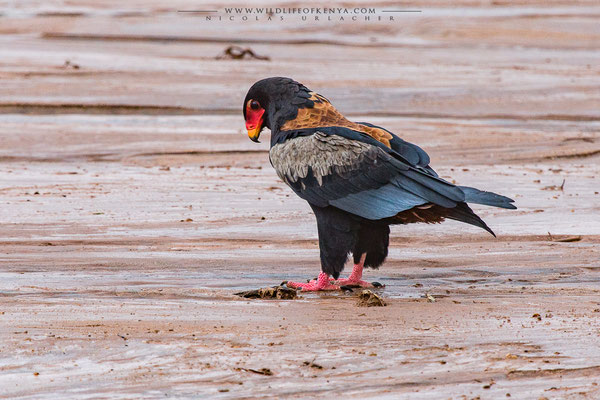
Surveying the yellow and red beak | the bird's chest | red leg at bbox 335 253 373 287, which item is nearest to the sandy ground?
red leg at bbox 335 253 373 287

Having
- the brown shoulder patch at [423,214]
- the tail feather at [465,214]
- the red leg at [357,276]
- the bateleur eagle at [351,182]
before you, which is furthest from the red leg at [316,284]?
the tail feather at [465,214]

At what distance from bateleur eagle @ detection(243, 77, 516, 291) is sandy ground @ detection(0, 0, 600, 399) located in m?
0.34

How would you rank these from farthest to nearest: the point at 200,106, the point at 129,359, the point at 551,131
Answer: the point at 200,106
the point at 551,131
the point at 129,359

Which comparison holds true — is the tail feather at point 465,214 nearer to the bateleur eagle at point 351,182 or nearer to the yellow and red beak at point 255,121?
the bateleur eagle at point 351,182

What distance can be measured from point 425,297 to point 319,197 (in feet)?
2.67

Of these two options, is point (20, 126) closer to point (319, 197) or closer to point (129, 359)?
point (319, 197)

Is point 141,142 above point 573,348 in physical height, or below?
above

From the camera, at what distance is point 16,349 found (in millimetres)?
4965

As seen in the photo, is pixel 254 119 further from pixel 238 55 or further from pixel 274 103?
pixel 238 55

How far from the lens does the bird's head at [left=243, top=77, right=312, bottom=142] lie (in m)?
6.81

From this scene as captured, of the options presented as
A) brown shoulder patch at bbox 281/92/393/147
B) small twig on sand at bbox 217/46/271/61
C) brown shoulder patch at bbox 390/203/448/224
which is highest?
small twig on sand at bbox 217/46/271/61

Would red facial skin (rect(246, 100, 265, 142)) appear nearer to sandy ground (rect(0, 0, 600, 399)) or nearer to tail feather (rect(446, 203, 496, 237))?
sandy ground (rect(0, 0, 600, 399))

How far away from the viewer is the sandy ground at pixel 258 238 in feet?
15.7

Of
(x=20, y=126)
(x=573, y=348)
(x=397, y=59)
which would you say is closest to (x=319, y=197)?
(x=573, y=348)
